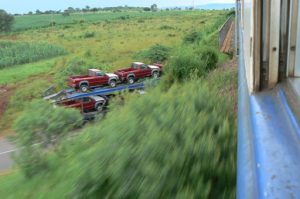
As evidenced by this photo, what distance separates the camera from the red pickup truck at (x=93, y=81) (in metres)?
16.2

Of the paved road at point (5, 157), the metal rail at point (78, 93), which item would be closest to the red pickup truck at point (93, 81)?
the metal rail at point (78, 93)

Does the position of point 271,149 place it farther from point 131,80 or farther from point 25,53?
point 25,53

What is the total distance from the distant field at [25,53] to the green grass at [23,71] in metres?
0.93

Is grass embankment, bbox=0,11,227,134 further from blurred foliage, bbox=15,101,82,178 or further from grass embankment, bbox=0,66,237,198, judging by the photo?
grass embankment, bbox=0,66,237,198

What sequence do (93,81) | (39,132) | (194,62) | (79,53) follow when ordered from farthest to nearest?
1. (79,53)
2. (93,81)
3. (194,62)
4. (39,132)

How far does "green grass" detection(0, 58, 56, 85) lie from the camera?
85.4ft

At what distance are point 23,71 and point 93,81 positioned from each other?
13.3m

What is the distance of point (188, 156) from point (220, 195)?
0.19 meters

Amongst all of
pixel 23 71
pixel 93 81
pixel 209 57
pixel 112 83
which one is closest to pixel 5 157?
pixel 93 81

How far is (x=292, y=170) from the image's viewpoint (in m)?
0.74

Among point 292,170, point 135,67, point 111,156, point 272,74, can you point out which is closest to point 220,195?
point 111,156

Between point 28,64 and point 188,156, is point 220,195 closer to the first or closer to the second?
point 188,156

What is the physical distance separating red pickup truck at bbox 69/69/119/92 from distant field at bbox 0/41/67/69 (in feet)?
50.5

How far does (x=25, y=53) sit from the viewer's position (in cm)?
3322
